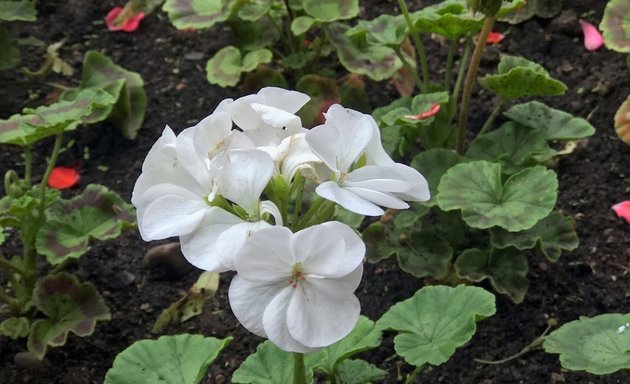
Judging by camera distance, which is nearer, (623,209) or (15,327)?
(15,327)

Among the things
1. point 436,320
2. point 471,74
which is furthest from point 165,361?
point 471,74

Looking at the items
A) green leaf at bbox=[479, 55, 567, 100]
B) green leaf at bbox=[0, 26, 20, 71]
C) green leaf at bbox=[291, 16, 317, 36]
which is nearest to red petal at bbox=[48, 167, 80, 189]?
green leaf at bbox=[0, 26, 20, 71]

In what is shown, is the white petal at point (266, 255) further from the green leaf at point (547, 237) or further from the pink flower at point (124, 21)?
the pink flower at point (124, 21)

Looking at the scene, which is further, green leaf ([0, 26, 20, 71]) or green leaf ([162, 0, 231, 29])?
green leaf ([0, 26, 20, 71])

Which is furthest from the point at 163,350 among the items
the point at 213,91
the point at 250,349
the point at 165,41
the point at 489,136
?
the point at 165,41

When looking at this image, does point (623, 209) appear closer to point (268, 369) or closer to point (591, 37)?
point (591, 37)

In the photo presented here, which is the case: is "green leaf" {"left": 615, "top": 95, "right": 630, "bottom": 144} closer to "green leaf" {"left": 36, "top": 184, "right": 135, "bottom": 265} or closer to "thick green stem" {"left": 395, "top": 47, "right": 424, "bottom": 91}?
"thick green stem" {"left": 395, "top": 47, "right": 424, "bottom": 91}

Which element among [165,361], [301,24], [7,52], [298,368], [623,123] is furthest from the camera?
[7,52]
